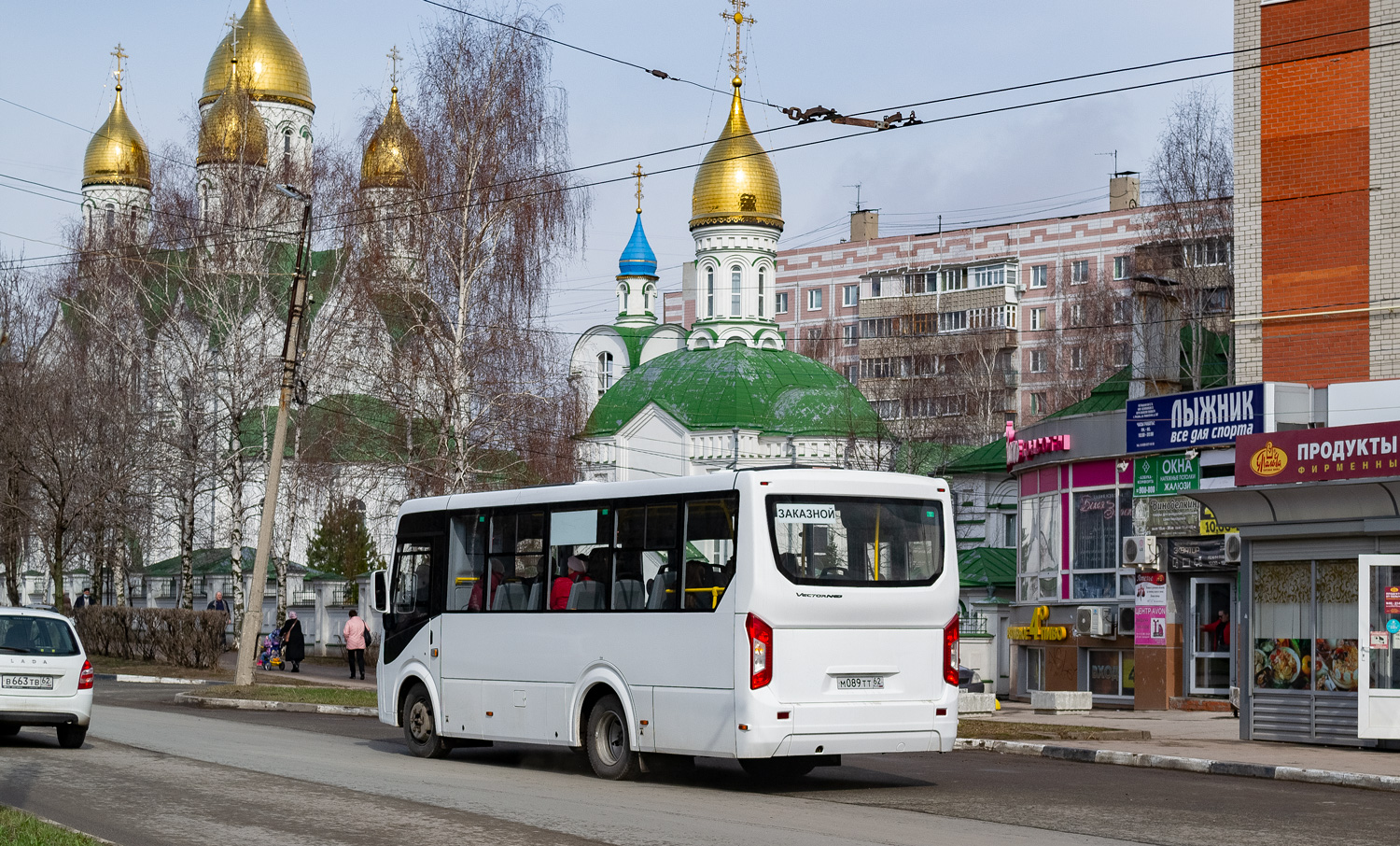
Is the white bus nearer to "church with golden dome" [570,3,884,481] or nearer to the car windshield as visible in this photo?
the car windshield

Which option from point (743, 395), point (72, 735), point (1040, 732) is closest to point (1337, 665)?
point (1040, 732)

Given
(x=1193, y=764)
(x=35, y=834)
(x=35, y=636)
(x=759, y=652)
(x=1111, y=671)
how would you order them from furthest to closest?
(x=1111, y=671), (x=35, y=636), (x=1193, y=764), (x=759, y=652), (x=35, y=834)

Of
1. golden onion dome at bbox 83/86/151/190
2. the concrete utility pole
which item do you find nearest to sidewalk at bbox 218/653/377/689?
the concrete utility pole

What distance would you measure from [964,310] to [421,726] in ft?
255

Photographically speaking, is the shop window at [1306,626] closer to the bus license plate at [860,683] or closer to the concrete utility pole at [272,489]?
the bus license plate at [860,683]

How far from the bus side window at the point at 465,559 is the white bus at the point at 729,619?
0.39 meters

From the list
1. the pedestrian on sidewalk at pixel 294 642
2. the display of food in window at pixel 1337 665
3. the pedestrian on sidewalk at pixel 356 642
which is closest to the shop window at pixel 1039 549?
the display of food in window at pixel 1337 665

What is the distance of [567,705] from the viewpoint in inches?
586

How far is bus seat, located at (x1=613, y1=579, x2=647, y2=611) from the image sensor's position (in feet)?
46.9

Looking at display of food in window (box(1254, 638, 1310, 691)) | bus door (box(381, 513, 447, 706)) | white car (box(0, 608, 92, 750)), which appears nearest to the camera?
white car (box(0, 608, 92, 750))

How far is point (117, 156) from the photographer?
73812 millimetres

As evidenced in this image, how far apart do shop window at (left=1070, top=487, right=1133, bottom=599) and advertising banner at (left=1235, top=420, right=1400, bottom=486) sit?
871 centimetres

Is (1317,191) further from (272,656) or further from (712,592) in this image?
(272,656)

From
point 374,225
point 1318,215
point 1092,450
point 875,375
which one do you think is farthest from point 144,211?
point 875,375
